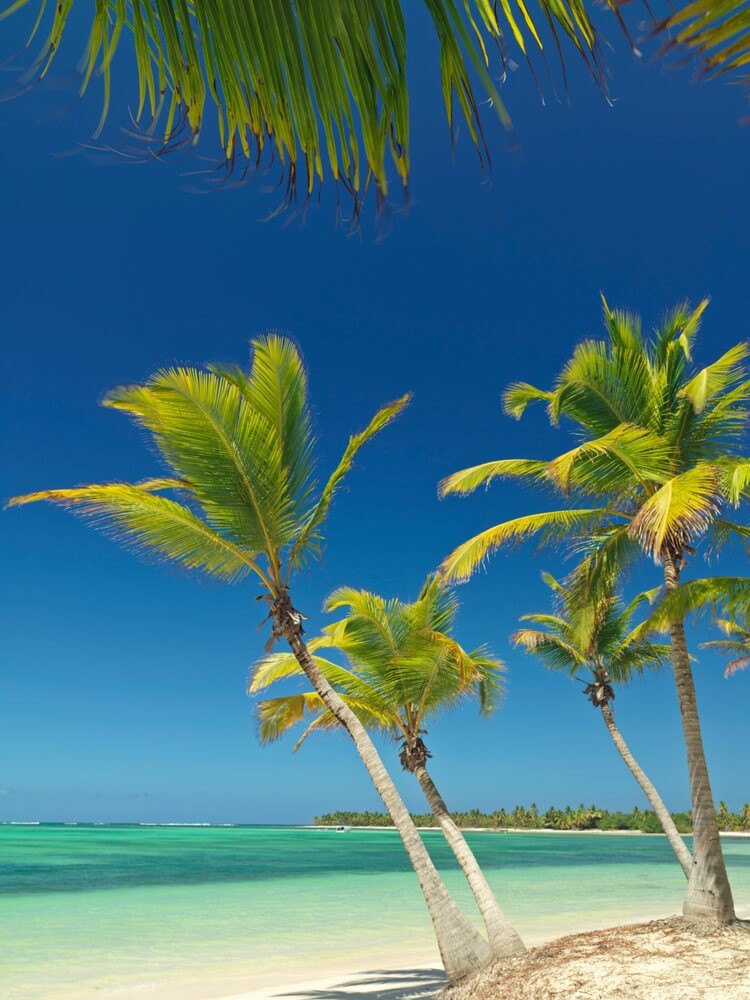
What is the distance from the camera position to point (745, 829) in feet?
228

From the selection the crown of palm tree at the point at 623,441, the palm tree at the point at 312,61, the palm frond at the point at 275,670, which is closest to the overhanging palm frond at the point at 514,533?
the crown of palm tree at the point at 623,441

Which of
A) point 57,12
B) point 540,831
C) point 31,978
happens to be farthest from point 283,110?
point 540,831

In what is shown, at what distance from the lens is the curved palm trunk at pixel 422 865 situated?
324 inches

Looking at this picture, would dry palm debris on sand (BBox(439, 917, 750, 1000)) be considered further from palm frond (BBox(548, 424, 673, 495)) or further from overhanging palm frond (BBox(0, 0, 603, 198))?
overhanging palm frond (BBox(0, 0, 603, 198))

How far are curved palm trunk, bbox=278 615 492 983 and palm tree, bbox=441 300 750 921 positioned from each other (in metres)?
2.03

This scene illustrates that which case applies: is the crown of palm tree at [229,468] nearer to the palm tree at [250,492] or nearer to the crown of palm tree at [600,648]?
the palm tree at [250,492]

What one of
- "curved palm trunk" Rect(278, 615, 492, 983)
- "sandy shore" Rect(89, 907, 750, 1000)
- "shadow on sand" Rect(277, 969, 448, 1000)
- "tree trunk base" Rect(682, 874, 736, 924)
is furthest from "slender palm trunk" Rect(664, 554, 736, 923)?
"shadow on sand" Rect(277, 969, 448, 1000)

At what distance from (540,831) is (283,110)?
106074 mm

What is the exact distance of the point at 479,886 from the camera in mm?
9148

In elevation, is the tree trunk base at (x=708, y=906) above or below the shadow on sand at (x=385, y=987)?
above

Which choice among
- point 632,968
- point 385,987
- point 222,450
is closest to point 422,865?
point 632,968

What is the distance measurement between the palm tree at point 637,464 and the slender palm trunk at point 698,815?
0.01 metres

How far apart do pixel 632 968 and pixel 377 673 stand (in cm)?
498

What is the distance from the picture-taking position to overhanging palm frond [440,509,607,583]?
368 inches
